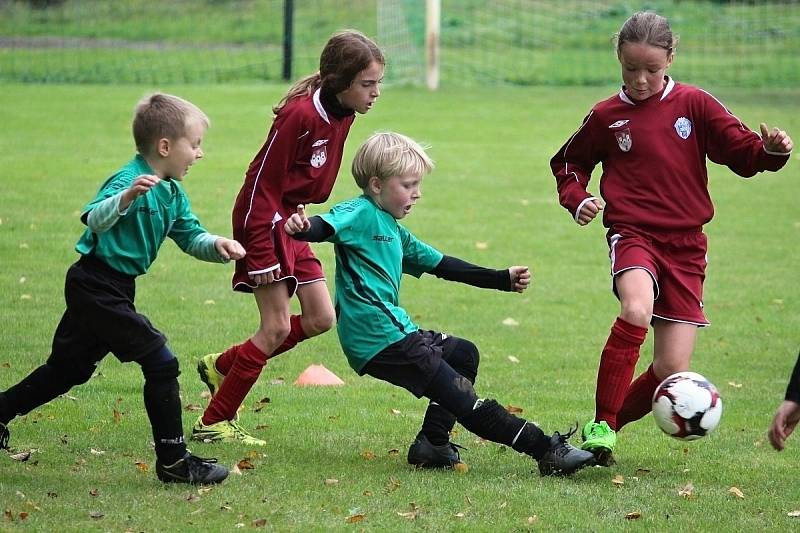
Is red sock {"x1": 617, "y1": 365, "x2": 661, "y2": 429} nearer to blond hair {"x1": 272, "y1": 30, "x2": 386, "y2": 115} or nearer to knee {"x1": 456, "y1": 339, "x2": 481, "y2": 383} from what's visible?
knee {"x1": 456, "y1": 339, "x2": 481, "y2": 383}

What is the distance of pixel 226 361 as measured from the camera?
263 inches

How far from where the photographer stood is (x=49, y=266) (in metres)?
10.6

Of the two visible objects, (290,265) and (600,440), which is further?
(290,265)

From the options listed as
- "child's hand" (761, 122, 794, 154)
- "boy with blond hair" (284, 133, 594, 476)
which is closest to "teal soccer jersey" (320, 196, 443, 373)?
"boy with blond hair" (284, 133, 594, 476)

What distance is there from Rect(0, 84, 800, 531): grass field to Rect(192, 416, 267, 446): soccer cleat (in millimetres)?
121

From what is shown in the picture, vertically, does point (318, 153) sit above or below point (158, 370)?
above

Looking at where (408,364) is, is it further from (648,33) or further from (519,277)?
(648,33)

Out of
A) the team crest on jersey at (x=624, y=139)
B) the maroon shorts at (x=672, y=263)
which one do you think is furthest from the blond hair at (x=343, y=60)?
the maroon shorts at (x=672, y=263)

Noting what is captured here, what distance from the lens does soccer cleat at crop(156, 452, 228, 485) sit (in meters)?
5.29

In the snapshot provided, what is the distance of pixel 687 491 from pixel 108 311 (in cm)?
250

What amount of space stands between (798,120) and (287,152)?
15228mm

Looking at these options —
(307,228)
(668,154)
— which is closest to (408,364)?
(307,228)

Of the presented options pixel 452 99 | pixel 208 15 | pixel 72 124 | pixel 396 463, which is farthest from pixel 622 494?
pixel 208 15

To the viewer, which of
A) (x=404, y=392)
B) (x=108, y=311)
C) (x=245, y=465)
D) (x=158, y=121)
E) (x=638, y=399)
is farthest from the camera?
(x=404, y=392)
